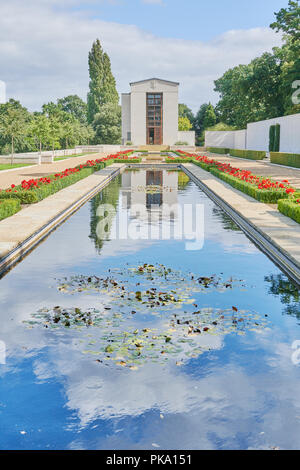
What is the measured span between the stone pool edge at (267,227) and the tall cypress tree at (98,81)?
69.2 metres

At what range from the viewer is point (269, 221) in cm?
1320

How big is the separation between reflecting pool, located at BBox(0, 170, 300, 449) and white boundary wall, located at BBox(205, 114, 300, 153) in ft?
109

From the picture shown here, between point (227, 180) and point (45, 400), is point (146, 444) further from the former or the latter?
point (227, 180)

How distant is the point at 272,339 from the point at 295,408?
1.57m

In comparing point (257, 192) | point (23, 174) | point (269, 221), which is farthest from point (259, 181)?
point (23, 174)

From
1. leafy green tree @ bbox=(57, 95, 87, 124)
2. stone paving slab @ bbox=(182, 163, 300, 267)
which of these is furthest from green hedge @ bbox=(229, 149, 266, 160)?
leafy green tree @ bbox=(57, 95, 87, 124)

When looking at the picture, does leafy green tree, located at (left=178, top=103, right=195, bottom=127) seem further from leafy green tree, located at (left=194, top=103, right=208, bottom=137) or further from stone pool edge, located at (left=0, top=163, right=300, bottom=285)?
stone pool edge, located at (left=0, top=163, right=300, bottom=285)

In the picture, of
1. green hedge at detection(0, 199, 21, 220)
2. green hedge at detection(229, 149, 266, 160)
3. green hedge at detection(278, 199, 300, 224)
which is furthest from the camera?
green hedge at detection(229, 149, 266, 160)

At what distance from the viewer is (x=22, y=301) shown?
746cm

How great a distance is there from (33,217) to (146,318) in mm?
7932

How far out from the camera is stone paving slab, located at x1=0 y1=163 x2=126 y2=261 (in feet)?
35.2

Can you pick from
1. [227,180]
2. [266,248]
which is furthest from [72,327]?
[227,180]

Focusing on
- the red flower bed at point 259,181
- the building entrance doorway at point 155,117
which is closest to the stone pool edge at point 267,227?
the red flower bed at point 259,181

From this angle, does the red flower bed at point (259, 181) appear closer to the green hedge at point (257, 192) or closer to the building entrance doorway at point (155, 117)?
the green hedge at point (257, 192)
